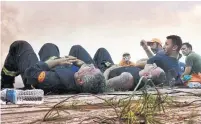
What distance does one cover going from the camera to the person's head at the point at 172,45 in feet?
15.5

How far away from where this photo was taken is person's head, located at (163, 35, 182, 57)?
4.71 m

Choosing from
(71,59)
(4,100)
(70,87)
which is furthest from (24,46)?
(4,100)

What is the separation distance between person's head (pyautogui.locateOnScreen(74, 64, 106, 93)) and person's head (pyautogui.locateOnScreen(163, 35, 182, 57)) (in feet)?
4.87

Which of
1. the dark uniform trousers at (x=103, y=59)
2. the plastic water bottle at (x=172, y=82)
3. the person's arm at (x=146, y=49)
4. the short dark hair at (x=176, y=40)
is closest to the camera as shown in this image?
the plastic water bottle at (x=172, y=82)

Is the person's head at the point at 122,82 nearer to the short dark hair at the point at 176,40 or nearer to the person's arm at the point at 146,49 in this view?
the short dark hair at the point at 176,40

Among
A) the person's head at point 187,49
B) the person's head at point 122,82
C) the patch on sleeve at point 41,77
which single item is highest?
the person's head at point 187,49

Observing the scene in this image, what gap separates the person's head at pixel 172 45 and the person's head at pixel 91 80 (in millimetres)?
1484

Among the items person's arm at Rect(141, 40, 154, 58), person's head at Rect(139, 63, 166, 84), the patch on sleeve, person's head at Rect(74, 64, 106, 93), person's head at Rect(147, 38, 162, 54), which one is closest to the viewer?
person's head at Rect(74, 64, 106, 93)

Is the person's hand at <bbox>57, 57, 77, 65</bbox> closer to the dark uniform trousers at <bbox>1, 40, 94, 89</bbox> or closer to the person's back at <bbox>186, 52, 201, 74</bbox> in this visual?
the dark uniform trousers at <bbox>1, 40, 94, 89</bbox>

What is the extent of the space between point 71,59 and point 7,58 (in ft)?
2.36

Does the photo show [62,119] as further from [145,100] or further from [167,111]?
[167,111]

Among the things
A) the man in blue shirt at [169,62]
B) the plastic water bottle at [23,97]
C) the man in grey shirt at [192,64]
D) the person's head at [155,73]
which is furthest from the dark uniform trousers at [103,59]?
the plastic water bottle at [23,97]

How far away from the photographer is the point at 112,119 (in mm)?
1417

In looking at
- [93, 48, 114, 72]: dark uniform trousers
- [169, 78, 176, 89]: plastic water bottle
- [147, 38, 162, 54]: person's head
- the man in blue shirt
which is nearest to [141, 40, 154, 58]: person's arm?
[147, 38, 162, 54]: person's head
